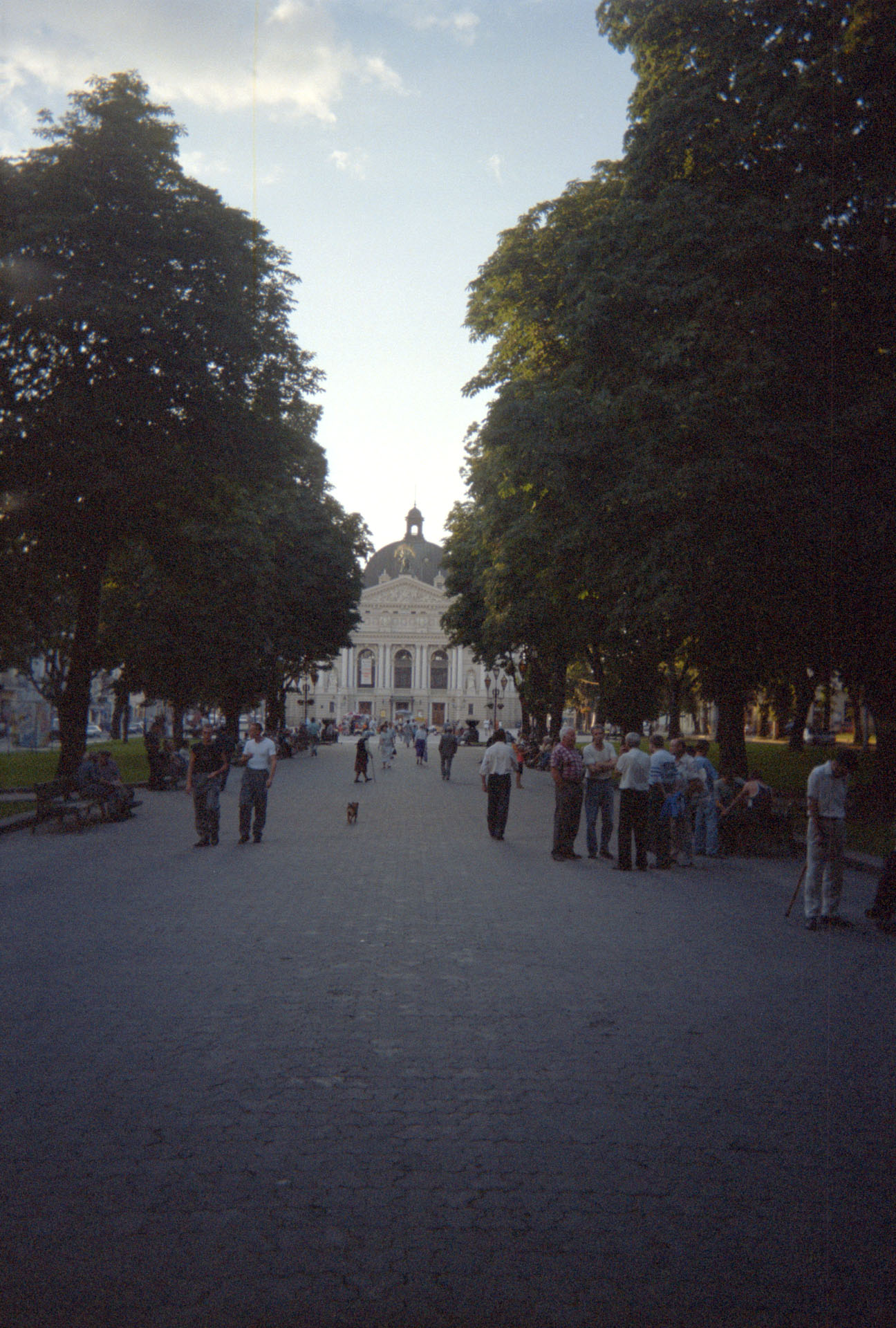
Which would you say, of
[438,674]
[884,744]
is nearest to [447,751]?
[884,744]

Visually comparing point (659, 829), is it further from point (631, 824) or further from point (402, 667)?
point (402, 667)

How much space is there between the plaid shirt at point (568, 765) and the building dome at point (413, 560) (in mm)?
142934

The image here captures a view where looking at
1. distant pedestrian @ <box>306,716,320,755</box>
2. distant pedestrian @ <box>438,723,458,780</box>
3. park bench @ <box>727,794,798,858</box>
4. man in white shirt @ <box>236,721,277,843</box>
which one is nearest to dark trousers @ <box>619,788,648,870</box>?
A: park bench @ <box>727,794,798,858</box>

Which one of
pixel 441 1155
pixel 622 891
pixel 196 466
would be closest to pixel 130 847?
pixel 622 891

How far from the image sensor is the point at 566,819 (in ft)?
55.8

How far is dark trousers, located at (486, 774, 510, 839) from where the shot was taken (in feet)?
64.2

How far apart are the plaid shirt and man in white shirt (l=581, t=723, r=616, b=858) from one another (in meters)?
0.13

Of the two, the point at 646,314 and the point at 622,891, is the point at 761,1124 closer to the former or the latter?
the point at 622,891

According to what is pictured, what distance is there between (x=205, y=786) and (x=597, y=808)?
17.9 feet

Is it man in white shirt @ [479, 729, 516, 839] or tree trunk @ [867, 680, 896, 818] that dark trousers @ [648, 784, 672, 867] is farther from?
tree trunk @ [867, 680, 896, 818]

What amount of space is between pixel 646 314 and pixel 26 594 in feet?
48.9

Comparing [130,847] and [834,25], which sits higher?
[834,25]

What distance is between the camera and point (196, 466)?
27.3m

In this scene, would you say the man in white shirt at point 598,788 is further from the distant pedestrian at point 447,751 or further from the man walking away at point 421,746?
the man walking away at point 421,746
